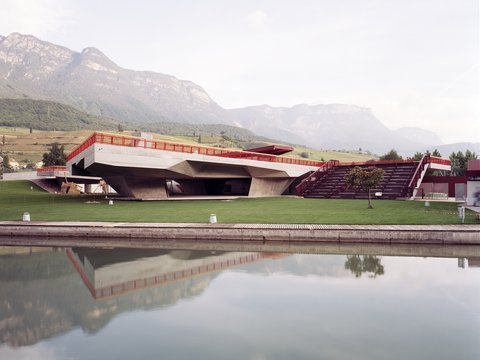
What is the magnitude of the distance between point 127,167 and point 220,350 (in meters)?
26.5

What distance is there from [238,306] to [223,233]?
9.20 metres

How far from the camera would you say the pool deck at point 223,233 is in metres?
18.9

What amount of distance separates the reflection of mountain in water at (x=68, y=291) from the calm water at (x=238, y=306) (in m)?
0.04

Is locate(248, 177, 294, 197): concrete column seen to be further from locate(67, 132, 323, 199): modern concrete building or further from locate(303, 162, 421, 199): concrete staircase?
locate(303, 162, 421, 199): concrete staircase

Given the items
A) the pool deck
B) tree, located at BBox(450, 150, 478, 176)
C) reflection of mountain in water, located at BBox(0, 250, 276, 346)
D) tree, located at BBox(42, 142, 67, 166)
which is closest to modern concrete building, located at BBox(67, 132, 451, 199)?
the pool deck

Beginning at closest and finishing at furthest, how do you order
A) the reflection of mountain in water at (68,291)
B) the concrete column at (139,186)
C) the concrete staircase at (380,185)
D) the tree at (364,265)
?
1. the reflection of mountain in water at (68,291)
2. the tree at (364,265)
3. the concrete column at (139,186)
4. the concrete staircase at (380,185)

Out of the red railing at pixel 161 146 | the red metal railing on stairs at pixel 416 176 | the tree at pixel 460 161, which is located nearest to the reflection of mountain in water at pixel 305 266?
the red railing at pixel 161 146

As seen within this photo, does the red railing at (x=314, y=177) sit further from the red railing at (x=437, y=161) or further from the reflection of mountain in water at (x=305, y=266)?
the reflection of mountain in water at (x=305, y=266)

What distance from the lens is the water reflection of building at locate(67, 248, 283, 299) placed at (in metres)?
13.6

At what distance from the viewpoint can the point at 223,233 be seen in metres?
20.3

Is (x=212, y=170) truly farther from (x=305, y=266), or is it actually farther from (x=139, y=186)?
(x=305, y=266)

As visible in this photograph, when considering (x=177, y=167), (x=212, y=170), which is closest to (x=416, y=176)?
(x=212, y=170)

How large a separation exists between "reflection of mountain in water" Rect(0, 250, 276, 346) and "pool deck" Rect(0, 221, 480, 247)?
2.39 metres

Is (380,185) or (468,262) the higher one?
(380,185)
